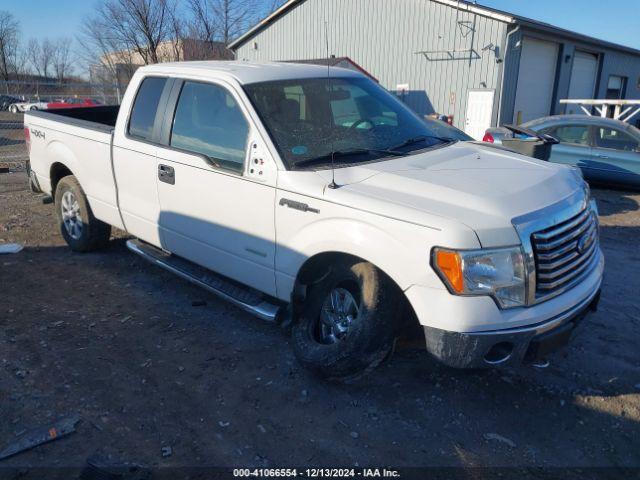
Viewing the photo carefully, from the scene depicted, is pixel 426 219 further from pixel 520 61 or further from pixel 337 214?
pixel 520 61

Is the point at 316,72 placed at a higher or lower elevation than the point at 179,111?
higher

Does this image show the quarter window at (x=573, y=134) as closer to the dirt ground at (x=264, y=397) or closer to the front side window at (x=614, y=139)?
the front side window at (x=614, y=139)

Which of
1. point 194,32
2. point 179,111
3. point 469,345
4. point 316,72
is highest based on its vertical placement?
point 194,32

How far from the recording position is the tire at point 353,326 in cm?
316

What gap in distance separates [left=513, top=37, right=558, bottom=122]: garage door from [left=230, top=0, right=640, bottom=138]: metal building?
0.04 metres

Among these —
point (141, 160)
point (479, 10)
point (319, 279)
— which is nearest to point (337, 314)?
point (319, 279)

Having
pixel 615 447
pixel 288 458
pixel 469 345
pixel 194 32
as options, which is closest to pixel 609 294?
pixel 615 447

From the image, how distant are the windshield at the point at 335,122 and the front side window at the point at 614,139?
7022 mm

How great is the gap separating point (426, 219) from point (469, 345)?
2.32 ft

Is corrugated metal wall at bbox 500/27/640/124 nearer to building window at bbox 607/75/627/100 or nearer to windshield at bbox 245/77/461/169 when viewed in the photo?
building window at bbox 607/75/627/100

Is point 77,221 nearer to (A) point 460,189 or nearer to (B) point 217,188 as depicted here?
(B) point 217,188

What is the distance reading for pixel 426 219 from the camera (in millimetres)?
2816

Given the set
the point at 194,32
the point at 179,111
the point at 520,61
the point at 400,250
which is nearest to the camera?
the point at 400,250

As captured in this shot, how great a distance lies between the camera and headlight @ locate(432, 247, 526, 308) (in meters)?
2.74
